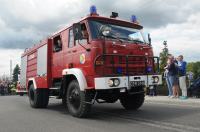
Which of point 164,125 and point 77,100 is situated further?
point 77,100

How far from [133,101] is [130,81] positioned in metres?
2.24

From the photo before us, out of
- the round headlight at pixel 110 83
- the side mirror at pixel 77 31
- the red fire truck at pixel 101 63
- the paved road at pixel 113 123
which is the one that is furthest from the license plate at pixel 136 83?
the side mirror at pixel 77 31

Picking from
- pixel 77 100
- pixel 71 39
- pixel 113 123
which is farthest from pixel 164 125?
pixel 71 39

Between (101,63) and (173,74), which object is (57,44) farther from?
(173,74)

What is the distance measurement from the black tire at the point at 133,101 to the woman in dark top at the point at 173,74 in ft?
13.7

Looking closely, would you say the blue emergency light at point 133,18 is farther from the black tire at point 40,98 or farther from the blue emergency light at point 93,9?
the black tire at point 40,98

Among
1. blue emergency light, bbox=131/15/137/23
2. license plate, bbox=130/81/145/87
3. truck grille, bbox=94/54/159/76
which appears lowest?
license plate, bbox=130/81/145/87

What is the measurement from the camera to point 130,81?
9938 millimetres

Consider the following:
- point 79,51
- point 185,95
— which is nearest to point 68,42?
point 79,51

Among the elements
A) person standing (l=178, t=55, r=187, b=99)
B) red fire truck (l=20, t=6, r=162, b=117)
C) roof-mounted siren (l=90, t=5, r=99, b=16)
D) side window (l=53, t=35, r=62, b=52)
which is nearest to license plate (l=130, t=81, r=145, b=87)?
red fire truck (l=20, t=6, r=162, b=117)

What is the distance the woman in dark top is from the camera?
51.9 ft

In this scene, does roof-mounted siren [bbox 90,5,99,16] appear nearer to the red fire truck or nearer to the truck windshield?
the red fire truck

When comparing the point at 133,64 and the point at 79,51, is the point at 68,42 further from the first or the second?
the point at 133,64

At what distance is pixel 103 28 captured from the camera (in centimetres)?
1025
